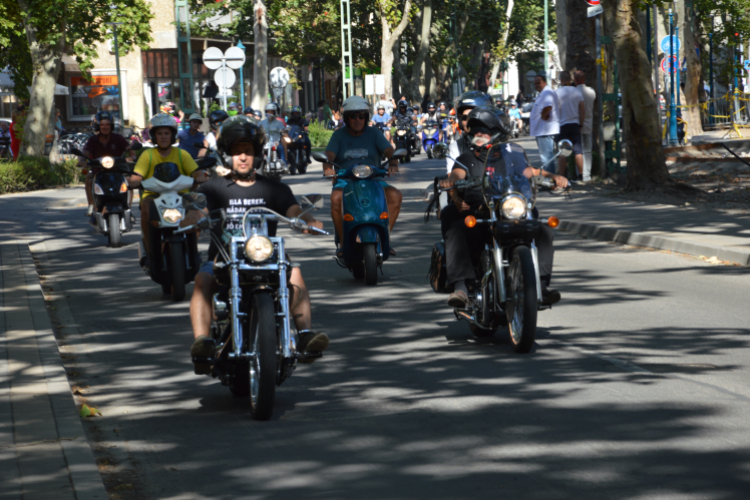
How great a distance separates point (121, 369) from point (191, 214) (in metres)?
1.69

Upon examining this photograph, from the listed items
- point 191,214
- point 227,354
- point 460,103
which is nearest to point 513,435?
point 227,354

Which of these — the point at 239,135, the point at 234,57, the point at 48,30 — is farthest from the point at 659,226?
the point at 48,30

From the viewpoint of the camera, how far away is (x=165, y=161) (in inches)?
453

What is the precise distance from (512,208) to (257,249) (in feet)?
→ 6.97

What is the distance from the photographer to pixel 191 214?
638cm

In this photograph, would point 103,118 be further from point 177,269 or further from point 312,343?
point 312,343

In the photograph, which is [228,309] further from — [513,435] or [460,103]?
[460,103]

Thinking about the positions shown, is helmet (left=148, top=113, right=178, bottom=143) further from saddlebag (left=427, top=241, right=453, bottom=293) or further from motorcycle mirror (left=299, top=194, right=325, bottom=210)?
motorcycle mirror (left=299, top=194, right=325, bottom=210)

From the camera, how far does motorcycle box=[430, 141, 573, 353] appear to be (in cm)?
719

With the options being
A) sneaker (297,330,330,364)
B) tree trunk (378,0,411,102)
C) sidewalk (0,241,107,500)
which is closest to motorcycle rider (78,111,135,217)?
sidewalk (0,241,107,500)

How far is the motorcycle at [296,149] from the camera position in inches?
1175

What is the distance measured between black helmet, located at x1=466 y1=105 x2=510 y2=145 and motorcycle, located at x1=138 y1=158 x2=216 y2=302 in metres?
3.31

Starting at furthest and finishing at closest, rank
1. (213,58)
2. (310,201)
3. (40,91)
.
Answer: (213,58), (40,91), (310,201)

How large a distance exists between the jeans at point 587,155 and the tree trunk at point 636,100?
2817mm
